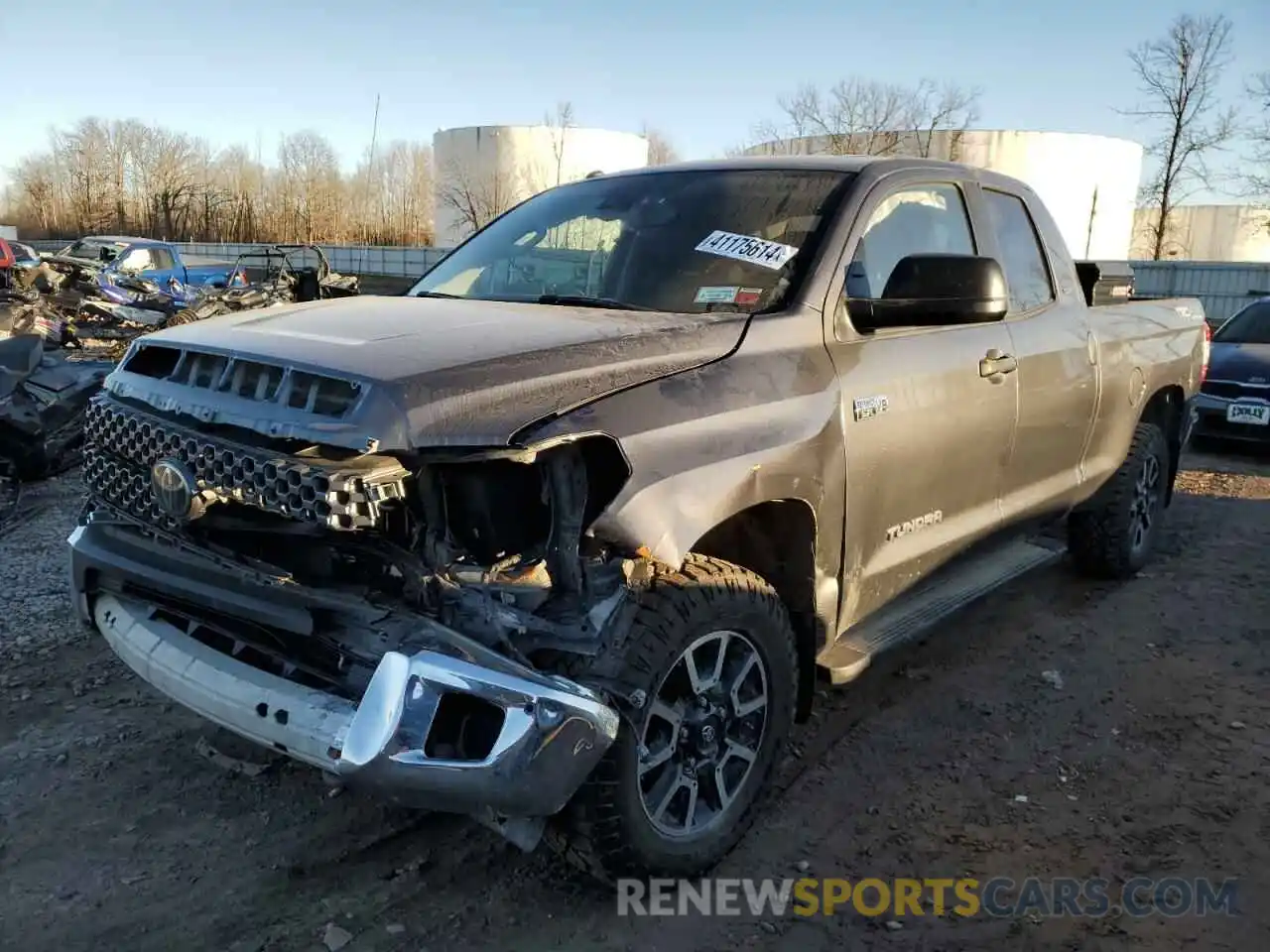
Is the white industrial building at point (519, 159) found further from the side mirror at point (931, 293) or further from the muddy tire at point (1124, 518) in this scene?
the side mirror at point (931, 293)

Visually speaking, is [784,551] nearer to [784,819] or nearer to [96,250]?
[784,819]

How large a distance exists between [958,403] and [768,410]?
3.63 feet

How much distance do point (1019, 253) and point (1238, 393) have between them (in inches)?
251

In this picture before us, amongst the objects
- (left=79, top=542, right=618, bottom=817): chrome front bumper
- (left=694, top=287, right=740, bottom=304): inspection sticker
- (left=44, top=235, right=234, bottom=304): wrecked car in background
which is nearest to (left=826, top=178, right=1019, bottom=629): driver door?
(left=694, top=287, right=740, bottom=304): inspection sticker

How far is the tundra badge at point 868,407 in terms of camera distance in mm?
3076

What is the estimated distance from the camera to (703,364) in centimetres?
272

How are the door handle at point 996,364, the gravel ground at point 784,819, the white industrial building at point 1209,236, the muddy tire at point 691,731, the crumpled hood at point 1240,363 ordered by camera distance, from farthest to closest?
the white industrial building at point 1209,236 → the crumpled hood at point 1240,363 → the door handle at point 996,364 → the gravel ground at point 784,819 → the muddy tire at point 691,731

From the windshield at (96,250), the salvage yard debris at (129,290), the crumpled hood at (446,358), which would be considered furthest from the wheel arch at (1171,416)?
the windshield at (96,250)

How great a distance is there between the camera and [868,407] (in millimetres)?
3125

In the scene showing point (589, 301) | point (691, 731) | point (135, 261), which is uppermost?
point (589, 301)

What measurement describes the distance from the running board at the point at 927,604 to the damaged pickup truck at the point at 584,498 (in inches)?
0.7

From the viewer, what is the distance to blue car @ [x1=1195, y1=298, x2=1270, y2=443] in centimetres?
907

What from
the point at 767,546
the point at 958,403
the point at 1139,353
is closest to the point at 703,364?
the point at 767,546

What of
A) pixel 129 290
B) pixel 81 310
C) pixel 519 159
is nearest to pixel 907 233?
pixel 81 310
